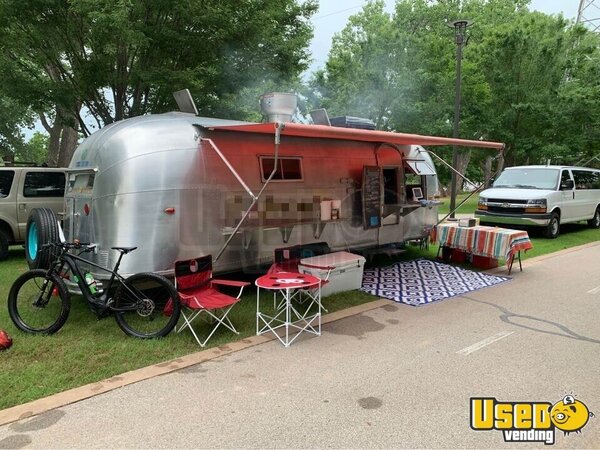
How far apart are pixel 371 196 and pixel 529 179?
8.00 meters

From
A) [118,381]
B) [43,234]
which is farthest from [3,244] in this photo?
[118,381]

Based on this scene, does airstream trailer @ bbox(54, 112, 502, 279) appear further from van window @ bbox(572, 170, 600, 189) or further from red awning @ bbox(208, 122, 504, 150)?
van window @ bbox(572, 170, 600, 189)

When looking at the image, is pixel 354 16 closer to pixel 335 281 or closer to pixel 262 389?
pixel 335 281

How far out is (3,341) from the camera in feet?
15.5

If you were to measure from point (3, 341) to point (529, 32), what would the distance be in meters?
19.7

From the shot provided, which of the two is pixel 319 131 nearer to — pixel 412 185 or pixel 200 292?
pixel 200 292

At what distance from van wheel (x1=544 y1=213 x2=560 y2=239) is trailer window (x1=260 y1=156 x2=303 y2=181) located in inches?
356

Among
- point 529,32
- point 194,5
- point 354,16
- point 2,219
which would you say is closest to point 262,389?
point 2,219

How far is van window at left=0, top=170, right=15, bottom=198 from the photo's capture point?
933cm

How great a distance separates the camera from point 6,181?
938 centimetres

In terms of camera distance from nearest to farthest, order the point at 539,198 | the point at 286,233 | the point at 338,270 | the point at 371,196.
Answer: the point at 338,270, the point at 286,233, the point at 371,196, the point at 539,198

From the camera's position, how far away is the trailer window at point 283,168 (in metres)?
6.75

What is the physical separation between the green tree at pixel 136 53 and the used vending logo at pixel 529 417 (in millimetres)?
8882

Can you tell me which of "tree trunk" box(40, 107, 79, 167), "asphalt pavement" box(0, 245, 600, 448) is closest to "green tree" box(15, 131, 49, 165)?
"tree trunk" box(40, 107, 79, 167)
